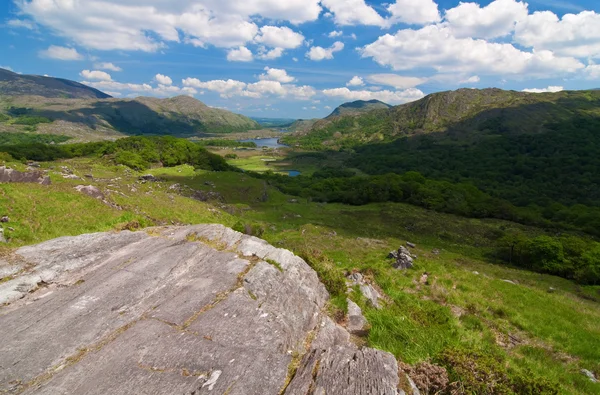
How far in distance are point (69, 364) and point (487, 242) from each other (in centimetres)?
6631

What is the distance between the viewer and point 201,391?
7.04 meters

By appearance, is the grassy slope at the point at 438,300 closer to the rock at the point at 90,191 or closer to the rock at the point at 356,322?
the rock at the point at 356,322

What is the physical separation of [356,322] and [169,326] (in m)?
7.15

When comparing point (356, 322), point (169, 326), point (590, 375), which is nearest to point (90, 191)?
point (169, 326)

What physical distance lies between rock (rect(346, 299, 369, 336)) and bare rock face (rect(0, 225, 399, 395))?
0.85 metres

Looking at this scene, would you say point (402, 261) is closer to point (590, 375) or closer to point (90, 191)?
point (590, 375)

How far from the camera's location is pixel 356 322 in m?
12.4

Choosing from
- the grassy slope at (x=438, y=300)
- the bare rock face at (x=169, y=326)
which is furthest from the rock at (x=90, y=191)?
the bare rock face at (x=169, y=326)

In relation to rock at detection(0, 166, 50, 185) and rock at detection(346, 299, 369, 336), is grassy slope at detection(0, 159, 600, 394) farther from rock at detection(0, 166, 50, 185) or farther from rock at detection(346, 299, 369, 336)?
rock at detection(0, 166, 50, 185)

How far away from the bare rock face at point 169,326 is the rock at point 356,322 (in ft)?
2.79

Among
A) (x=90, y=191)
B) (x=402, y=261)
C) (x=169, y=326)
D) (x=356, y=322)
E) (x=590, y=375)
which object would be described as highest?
(x=90, y=191)

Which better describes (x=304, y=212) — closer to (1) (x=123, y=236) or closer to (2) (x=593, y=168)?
(1) (x=123, y=236)

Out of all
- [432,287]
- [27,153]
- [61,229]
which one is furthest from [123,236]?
[27,153]

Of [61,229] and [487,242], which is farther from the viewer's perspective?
[487,242]
